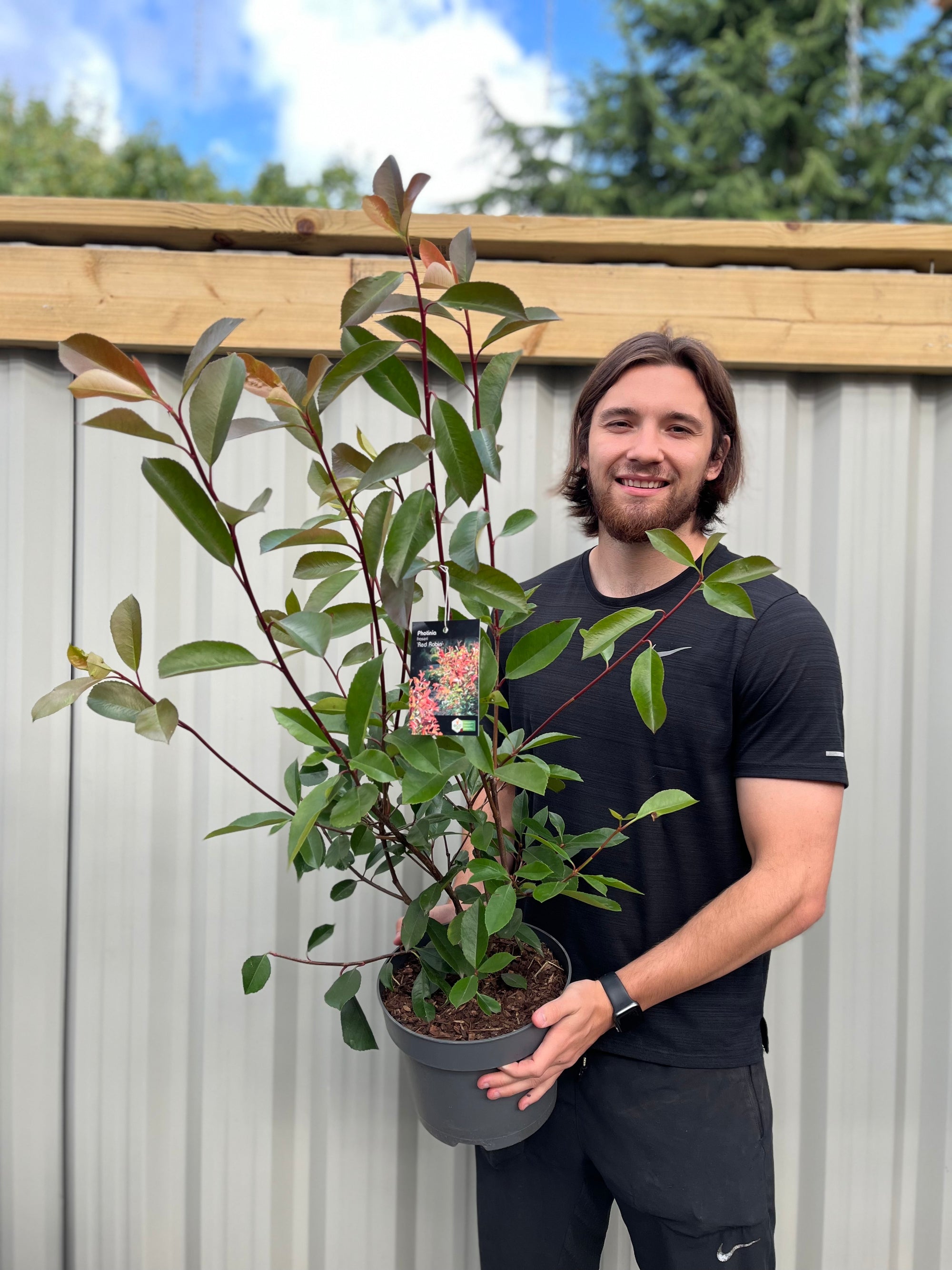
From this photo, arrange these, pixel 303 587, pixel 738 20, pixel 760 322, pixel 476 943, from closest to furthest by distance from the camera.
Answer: pixel 476 943, pixel 760 322, pixel 303 587, pixel 738 20

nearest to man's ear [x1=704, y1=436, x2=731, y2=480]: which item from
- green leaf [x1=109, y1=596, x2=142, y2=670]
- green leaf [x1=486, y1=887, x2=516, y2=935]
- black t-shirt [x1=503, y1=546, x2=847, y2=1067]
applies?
black t-shirt [x1=503, y1=546, x2=847, y2=1067]

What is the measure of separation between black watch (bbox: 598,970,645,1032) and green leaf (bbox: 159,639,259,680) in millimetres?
646

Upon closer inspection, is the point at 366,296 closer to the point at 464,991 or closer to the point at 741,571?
the point at 741,571

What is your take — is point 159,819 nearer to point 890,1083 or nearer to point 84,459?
point 84,459

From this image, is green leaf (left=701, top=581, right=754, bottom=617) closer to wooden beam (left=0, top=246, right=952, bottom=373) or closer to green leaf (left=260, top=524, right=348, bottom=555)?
green leaf (left=260, top=524, right=348, bottom=555)

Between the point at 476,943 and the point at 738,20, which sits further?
the point at 738,20

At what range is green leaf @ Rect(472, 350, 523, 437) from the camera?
801 mm

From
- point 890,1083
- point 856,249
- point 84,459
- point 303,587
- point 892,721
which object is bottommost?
point 890,1083

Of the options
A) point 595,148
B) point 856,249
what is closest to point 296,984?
point 856,249

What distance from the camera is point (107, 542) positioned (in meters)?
1.47

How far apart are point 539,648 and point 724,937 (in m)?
0.49

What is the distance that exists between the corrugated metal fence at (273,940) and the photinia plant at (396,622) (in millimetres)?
590

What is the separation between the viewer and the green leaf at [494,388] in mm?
801

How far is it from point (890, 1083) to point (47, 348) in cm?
205
